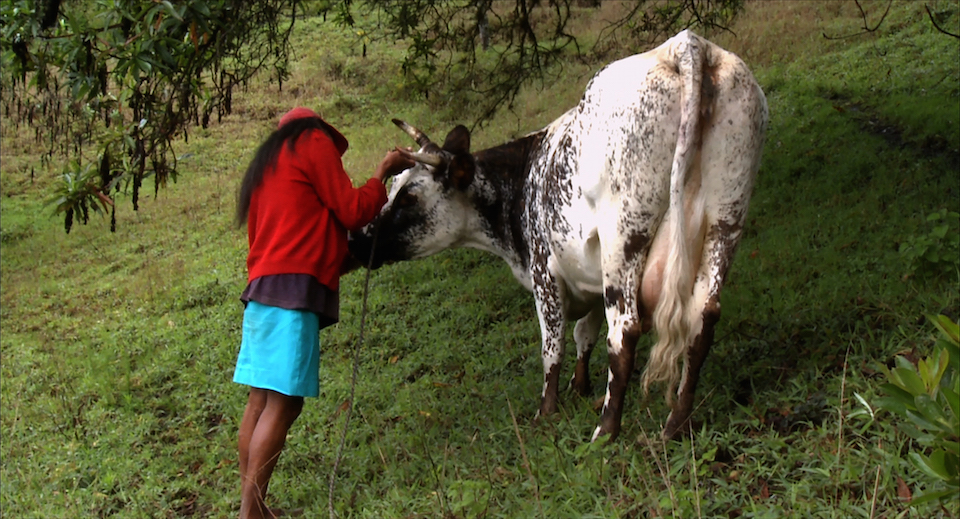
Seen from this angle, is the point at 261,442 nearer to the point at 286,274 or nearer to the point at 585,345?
the point at 286,274

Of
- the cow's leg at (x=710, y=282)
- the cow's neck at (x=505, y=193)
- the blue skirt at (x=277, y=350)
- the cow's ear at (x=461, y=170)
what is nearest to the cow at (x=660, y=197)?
the cow's leg at (x=710, y=282)

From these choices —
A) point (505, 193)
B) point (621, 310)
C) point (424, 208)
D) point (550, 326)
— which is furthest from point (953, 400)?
point (424, 208)

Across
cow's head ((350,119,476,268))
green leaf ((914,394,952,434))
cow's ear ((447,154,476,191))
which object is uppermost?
green leaf ((914,394,952,434))

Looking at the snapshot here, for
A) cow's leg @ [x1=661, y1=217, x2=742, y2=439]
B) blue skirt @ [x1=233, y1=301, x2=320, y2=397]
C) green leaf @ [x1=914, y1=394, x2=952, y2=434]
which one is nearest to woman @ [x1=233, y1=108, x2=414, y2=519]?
blue skirt @ [x1=233, y1=301, x2=320, y2=397]

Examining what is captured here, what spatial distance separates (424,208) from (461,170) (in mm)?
357

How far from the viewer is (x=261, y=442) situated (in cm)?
394

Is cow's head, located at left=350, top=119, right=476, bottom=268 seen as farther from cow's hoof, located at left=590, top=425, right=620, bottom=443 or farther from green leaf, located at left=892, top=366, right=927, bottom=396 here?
green leaf, located at left=892, top=366, right=927, bottom=396

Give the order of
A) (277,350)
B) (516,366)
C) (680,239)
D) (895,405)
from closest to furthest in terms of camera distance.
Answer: (895,405) < (680,239) < (277,350) < (516,366)

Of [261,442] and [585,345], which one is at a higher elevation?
[585,345]

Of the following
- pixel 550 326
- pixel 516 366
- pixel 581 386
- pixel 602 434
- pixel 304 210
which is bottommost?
pixel 516 366

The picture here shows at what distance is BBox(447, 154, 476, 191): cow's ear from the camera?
5051mm

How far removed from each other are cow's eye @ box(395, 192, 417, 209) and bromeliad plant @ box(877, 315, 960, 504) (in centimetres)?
366

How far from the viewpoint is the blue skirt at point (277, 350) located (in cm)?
391

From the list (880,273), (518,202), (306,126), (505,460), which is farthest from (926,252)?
(306,126)
